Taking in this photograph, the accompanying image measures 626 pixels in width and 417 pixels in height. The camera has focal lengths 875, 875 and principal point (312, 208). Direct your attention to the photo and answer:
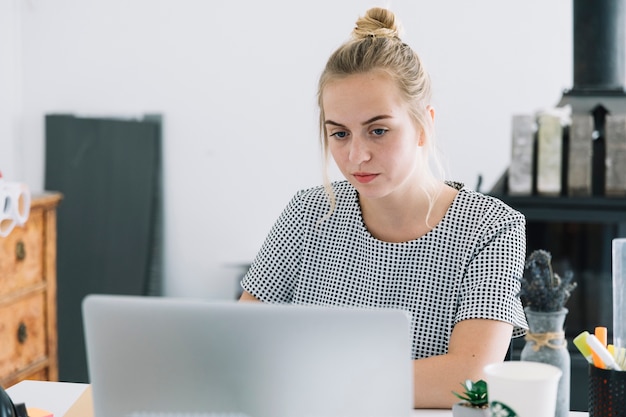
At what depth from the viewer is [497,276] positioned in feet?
5.39

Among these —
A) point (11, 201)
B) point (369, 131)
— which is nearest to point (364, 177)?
point (369, 131)

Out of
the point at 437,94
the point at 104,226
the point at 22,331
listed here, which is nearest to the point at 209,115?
the point at 104,226

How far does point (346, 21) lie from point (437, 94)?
51 cm

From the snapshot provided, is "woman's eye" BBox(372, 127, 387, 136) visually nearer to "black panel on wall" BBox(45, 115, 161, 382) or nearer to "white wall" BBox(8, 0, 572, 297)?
"white wall" BBox(8, 0, 572, 297)

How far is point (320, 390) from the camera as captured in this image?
3.43 ft

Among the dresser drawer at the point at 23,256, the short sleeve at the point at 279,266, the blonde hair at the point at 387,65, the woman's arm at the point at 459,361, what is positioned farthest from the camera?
the dresser drawer at the point at 23,256

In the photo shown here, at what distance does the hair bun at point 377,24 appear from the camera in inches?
71.7

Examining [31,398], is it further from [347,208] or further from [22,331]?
[22,331]

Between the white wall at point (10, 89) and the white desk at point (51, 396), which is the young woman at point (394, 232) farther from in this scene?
the white wall at point (10, 89)

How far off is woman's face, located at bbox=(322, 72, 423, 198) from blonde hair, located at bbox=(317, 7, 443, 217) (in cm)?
2

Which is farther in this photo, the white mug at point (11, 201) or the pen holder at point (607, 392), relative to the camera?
the white mug at point (11, 201)

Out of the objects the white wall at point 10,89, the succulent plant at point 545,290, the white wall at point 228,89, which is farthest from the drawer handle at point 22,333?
the succulent plant at point 545,290

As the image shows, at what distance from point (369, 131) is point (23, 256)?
5.16ft

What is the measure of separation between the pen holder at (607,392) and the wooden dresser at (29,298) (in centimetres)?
197
